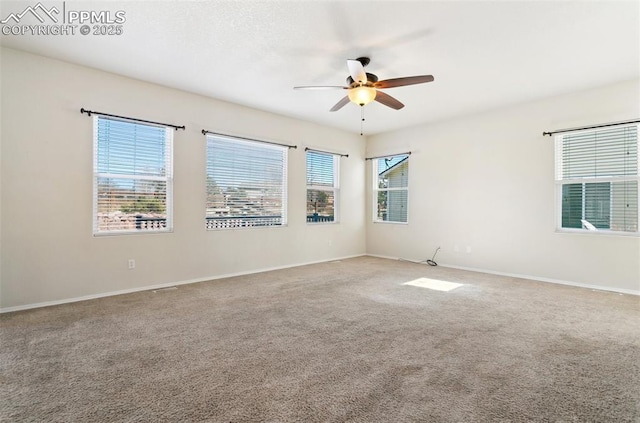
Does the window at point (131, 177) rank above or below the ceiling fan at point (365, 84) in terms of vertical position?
below

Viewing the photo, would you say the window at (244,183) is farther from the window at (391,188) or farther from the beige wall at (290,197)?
the window at (391,188)

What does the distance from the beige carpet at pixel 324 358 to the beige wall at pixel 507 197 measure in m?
0.73

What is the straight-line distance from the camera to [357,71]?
3010 mm

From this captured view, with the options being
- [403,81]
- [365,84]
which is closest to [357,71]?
[365,84]

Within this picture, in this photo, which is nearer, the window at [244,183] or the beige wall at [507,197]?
the beige wall at [507,197]

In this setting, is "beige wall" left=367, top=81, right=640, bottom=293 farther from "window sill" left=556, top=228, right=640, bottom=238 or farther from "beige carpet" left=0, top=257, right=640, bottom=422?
"beige carpet" left=0, top=257, right=640, bottom=422

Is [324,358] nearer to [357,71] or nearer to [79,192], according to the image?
[357,71]

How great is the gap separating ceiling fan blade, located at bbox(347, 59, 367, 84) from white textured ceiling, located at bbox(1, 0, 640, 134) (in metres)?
0.29

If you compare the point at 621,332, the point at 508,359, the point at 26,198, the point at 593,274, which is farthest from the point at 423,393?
the point at 26,198

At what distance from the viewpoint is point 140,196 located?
13.5ft

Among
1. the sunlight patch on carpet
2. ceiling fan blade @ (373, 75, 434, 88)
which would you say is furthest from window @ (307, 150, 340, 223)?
ceiling fan blade @ (373, 75, 434, 88)

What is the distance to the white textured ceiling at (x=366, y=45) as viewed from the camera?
2.58 metres

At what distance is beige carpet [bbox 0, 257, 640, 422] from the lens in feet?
5.53

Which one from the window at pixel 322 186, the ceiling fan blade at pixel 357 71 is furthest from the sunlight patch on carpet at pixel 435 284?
the ceiling fan blade at pixel 357 71
